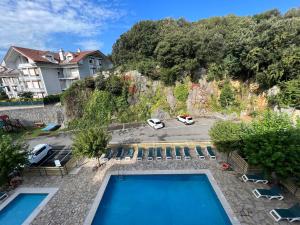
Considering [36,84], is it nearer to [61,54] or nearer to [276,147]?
[61,54]

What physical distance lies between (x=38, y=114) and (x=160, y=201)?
1260 inches

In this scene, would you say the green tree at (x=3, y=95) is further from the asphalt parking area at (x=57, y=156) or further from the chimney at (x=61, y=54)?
the asphalt parking area at (x=57, y=156)

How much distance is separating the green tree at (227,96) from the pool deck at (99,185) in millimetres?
15077

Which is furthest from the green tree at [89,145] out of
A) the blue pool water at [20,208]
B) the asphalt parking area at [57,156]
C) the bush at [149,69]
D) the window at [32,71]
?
the window at [32,71]

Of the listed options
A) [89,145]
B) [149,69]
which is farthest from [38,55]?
[89,145]

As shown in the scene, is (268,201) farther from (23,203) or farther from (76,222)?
(23,203)

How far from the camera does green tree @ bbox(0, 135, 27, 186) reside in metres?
13.5

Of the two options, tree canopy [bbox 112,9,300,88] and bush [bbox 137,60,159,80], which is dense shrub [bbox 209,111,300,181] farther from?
bush [bbox 137,60,159,80]

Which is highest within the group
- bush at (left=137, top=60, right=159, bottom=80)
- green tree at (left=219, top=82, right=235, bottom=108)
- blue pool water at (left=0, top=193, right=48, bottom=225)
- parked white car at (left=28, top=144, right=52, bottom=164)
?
bush at (left=137, top=60, right=159, bottom=80)

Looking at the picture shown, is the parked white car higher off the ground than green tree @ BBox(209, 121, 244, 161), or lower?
lower

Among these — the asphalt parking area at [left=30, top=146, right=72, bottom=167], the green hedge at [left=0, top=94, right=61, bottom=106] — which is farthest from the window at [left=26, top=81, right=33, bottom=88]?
the asphalt parking area at [left=30, top=146, right=72, bottom=167]

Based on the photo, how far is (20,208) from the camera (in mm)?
12578

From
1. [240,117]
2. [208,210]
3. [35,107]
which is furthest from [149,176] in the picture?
[35,107]

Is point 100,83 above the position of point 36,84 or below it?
below
